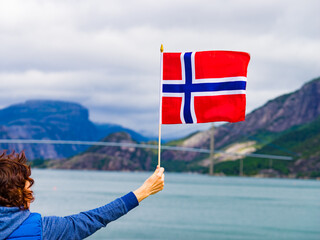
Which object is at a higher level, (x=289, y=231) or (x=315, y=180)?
(x=289, y=231)

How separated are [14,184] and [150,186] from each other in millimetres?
593

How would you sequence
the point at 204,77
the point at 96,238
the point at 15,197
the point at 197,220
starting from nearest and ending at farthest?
the point at 15,197 < the point at 204,77 < the point at 96,238 < the point at 197,220

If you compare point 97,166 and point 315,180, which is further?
point 97,166

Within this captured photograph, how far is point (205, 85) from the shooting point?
3768 mm

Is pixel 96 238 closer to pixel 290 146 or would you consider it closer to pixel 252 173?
pixel 252 173

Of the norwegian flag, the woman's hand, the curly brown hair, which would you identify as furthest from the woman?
the norwegian flag

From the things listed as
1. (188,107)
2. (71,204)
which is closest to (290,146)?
(71,204)

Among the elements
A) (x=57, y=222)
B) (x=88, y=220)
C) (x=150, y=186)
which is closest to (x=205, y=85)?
(x=150, y=186)

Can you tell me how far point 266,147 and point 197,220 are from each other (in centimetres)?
14262

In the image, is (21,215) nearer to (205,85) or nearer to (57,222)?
(57,222)

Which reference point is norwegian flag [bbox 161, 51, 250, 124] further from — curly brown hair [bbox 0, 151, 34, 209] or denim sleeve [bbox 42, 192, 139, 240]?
curly brown hair [bbox 0, 151, 34, 209]

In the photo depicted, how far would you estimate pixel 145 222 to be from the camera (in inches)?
1314

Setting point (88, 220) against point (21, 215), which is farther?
point (88, 220)

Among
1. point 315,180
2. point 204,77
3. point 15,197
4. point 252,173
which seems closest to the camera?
point 15,197
